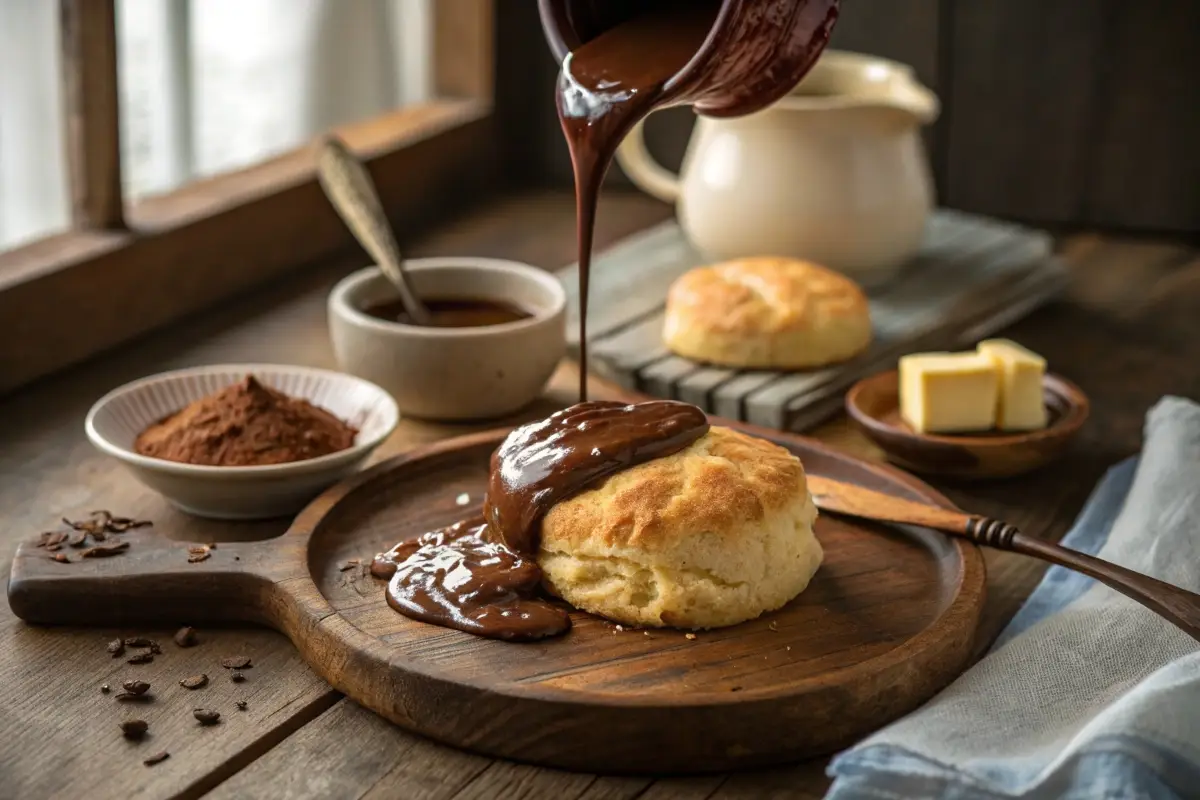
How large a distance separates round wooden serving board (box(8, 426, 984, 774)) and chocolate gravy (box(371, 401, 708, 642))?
0.07ft

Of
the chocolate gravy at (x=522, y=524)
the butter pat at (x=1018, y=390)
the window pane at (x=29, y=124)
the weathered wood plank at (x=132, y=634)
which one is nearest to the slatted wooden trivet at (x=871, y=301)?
the weathered wood plank at (x=132, y=634)

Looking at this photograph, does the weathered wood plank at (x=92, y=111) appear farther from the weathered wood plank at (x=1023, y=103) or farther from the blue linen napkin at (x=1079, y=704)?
the weathered wood plank at (x=1023, y=103)

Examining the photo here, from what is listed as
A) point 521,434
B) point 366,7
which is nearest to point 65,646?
point 521,434

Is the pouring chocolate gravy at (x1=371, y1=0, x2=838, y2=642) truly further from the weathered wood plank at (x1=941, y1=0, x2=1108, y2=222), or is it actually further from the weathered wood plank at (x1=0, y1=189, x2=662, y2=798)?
the weathered wood plank at (x1=941, y1=0, x2=1108, y2=222)

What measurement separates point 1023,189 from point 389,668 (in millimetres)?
1927

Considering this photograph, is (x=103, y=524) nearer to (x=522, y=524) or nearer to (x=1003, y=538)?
(x=522, y=524)

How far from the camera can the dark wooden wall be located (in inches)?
99.6

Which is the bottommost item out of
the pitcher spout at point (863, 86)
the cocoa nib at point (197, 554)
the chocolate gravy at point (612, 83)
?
the cocoa nib at point (197, 554)

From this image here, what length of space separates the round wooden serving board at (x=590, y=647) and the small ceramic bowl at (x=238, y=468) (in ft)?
0.15

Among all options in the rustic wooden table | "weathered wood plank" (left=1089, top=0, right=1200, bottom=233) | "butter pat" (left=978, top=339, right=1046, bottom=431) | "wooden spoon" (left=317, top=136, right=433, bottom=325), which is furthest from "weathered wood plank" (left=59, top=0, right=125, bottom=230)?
"weathered wood plank" (left=1089, top=0, right=1200, bottom=233)

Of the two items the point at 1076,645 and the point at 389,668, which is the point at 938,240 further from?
the point at 389,668

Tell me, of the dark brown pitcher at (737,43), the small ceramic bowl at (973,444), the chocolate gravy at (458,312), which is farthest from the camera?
the chocolate gravy at (458,312)

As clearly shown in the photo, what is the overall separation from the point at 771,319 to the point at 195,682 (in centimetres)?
90

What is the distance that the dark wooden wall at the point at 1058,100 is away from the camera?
2.53 metres
